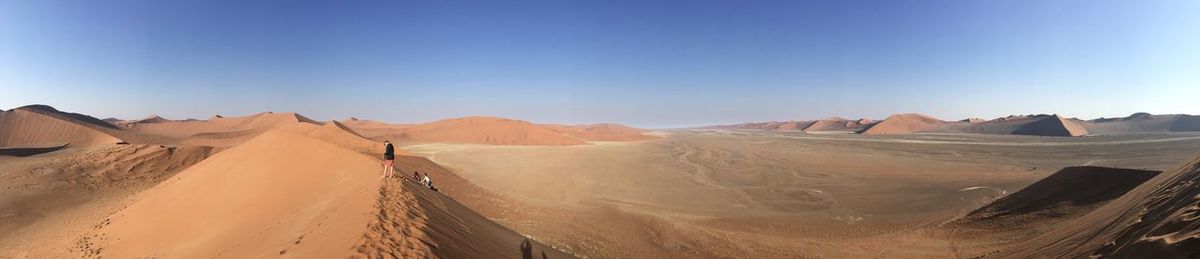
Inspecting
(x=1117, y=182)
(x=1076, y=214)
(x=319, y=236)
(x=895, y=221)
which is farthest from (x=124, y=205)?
(x=1117, y=182)

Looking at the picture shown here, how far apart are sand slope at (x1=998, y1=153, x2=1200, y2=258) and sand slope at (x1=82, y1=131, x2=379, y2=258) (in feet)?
24.7

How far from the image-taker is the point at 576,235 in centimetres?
1196

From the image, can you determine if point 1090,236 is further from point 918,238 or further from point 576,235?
point 576,235

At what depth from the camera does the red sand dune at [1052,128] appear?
68750 mm

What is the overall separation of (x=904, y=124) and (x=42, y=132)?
415 ft

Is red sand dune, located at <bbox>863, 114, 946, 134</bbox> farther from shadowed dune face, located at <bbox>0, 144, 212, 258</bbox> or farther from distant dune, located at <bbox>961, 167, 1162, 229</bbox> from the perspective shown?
shadowed dune face, located at <bbox>0, 144, 212, 258</bbox>

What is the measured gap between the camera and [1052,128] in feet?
235

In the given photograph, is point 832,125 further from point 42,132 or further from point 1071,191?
point 42,132

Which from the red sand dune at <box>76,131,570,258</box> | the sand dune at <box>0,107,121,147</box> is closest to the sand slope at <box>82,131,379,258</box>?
the red sand dune at <box>76,131,570,258</box>

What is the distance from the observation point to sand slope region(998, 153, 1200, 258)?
3.67 meters

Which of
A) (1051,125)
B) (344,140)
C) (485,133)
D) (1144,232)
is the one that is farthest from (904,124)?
(1144,232)

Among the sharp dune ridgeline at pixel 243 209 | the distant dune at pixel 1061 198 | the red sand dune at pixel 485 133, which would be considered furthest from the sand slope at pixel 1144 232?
the red sand dune at pixel 485 133

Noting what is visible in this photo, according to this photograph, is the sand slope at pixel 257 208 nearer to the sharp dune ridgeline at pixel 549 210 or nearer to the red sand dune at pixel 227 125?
the sharp dune ridgeline at pixel 549 210

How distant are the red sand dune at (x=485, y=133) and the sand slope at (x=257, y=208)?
41379 millimetres
